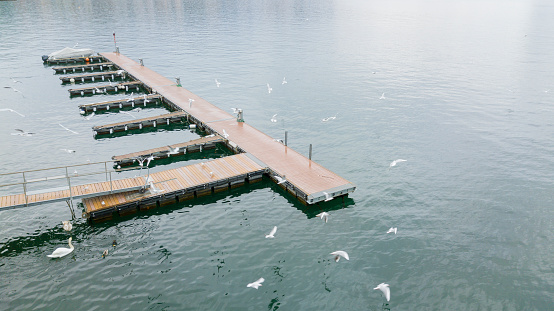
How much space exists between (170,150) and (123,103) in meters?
17.6

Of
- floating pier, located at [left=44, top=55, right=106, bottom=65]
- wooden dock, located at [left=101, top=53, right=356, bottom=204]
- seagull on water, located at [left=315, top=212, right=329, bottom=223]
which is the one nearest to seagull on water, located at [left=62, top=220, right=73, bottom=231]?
wooden dock, located at [left=101, top=53, right=356, bottom=204]

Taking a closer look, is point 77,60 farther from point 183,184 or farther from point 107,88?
point 183,184

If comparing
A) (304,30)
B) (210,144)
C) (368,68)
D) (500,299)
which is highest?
(304,30)

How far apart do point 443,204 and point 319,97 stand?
2805 centimetres

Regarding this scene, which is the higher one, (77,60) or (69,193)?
(77,60)

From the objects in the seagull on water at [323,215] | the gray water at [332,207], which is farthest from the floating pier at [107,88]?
the seagull on water at [323,215]

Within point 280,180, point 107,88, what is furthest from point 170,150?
point 107,88

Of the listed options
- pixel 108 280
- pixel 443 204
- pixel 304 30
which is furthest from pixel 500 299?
pixel 304 30

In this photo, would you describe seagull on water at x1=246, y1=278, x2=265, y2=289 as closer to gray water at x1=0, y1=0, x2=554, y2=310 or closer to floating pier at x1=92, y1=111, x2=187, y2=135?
gray water at x1=0, y1=0, x2=554, y2=310

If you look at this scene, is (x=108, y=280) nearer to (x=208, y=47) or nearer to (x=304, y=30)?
(x=208, y=47)

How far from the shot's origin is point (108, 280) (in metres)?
21.2

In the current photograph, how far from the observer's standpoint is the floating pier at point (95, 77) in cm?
6114

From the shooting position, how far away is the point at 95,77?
206ft

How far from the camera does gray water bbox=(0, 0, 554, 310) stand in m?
20.9
